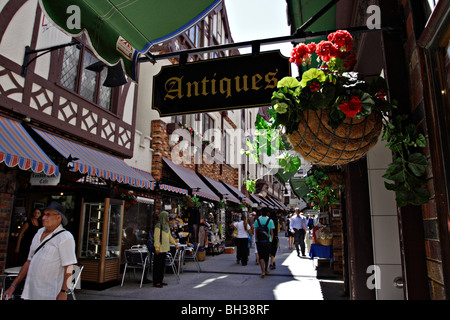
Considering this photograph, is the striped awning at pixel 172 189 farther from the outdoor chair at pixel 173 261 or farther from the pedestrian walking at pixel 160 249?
the pedestrian walking at pixel 160 249

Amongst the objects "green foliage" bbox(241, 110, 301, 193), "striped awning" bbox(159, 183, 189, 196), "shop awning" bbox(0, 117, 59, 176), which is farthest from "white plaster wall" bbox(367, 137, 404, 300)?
"striped awning" bbox(159, 183, 189, 196)

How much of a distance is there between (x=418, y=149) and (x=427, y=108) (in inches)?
9.8

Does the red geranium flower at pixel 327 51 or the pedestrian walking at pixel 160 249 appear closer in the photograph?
the red geranium flower at pixel 327 51

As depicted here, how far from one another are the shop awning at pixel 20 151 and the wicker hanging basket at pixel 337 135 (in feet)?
15.3

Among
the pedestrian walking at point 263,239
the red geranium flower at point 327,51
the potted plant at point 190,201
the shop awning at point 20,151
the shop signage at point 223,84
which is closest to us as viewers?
the red geranium flower at point 327,51

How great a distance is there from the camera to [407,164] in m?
1.78

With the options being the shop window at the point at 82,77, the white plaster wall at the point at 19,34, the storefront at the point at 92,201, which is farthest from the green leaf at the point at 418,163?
the shop window at the point at 82,77

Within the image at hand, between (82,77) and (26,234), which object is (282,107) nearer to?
(26,234)

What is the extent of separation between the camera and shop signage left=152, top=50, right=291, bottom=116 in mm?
2891

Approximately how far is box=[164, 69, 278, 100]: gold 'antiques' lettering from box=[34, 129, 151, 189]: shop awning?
13.2 feet

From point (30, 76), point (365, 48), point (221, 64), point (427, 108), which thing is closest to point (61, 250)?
point (221, 64)

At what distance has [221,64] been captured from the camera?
9.98 ft

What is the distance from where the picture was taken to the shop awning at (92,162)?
6344 mm
